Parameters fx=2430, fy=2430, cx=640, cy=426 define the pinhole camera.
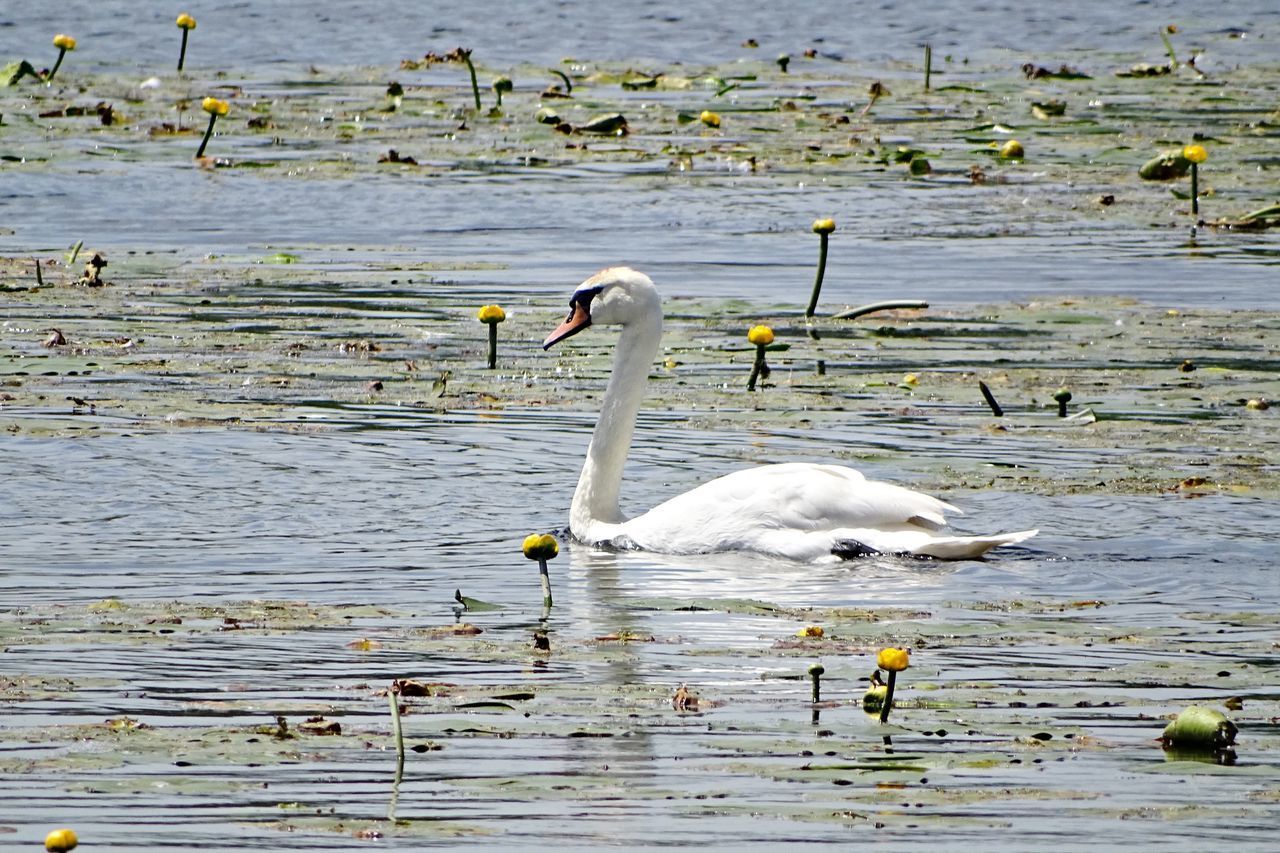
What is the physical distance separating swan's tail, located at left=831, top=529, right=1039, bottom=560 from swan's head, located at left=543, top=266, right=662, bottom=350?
4.65 feet

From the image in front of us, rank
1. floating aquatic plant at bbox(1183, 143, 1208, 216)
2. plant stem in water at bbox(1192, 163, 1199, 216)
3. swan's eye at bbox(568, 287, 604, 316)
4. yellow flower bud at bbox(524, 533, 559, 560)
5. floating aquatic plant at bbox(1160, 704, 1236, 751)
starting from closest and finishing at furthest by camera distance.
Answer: floating aquatic plant at bbox(1160, 704, 1236, 751) < yellow flower bud at bbox(524, 533, 559, 560) < swan's eye at bbox(568, 287, 604, 316) < floating aquatic plant at bbox(1183, 143, 1208, 216) < plant stem in water at bbox(1192, 163, 1199, 216)

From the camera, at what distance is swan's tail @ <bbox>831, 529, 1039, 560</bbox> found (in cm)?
818

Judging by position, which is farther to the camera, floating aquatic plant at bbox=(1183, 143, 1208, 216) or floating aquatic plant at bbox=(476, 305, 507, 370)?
floating aquatic plant at bbox=(1183, 143, 1208, 216)

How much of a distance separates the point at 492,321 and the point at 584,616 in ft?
11.7

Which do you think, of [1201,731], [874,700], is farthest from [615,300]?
[1201,731]

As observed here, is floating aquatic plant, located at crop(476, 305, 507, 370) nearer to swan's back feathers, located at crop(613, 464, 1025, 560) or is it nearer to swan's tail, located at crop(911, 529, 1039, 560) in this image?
swan's back feathers, located at crop(613, 464, 1025, 560)

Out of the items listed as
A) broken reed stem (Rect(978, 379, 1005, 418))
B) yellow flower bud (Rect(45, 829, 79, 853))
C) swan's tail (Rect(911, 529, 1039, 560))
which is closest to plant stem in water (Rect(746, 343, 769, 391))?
broken reed stem (Rect(978, 379, 1005, 418))

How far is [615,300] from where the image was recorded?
30.5ft

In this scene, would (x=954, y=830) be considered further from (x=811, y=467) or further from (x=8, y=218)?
(x=8, y=218)

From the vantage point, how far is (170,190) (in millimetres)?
17703

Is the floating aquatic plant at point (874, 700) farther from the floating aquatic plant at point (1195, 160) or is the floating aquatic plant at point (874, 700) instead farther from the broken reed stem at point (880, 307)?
the floating aquatic plant at point (1195, 160)

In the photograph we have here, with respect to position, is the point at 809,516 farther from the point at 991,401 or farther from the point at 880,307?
the point at 880,307

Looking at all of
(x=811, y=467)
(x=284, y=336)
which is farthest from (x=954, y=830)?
(x=284, y=336)

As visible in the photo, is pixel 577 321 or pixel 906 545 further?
pixel 577 321
